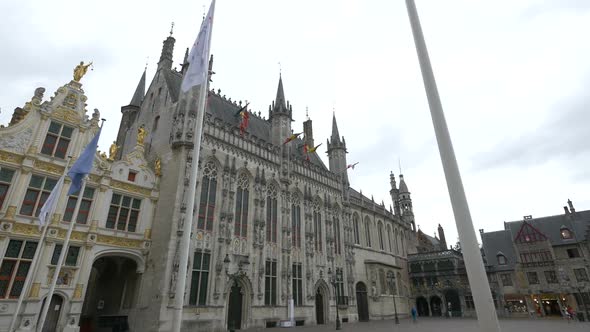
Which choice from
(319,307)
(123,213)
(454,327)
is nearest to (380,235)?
(319,307)

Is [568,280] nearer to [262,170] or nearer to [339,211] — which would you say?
[339,211]

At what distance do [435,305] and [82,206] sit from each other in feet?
155

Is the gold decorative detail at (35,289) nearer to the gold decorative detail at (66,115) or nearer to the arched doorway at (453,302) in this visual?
the gold decorative detail at (66,115)

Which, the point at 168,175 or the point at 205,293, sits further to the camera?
the point at 168,175

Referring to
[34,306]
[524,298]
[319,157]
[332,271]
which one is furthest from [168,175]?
[524,298]

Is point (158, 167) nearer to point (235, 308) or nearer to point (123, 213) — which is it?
point (123, 213)

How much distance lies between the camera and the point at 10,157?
1936cm

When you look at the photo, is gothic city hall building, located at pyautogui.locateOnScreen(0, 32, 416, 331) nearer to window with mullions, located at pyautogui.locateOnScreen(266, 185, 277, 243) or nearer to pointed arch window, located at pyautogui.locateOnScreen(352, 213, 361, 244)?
window with mullions, located at pyautogui.locateOnScreen(266, 185, 277, 243)

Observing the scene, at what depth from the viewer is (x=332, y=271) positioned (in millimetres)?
34969

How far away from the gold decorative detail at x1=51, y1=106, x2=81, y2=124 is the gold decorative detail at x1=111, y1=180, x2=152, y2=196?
4910 millimetres

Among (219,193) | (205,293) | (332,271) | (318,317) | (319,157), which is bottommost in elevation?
(318,317)

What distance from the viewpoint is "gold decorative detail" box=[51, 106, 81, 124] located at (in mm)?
21641

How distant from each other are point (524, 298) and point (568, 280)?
5.65 metres

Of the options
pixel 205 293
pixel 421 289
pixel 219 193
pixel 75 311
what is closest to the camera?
pixel 75 311
